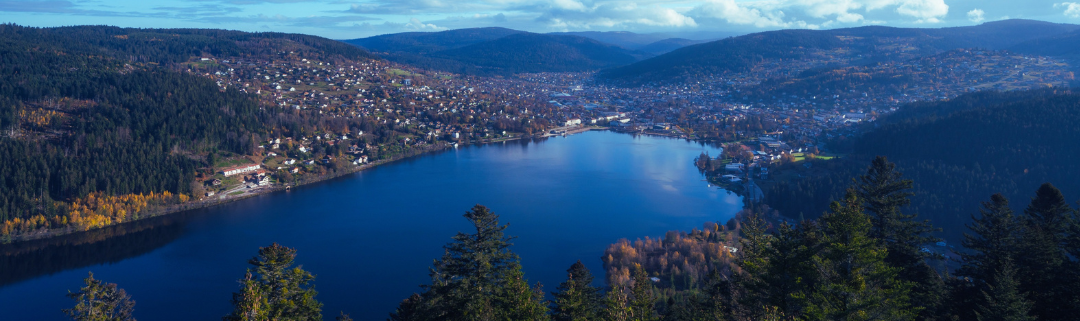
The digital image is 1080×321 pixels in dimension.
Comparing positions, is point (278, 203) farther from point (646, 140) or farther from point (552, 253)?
point (646, 140)

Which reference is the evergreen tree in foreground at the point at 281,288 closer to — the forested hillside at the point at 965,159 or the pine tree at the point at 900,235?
the pine tree at the point at 900,235

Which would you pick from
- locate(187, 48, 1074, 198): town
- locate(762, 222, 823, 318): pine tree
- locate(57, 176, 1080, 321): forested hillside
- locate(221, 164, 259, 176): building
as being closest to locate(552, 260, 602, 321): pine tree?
locate(57, 176, 1080, 321): forested hillside

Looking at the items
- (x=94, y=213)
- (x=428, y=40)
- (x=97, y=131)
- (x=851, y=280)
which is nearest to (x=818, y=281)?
(x=851, y=280)

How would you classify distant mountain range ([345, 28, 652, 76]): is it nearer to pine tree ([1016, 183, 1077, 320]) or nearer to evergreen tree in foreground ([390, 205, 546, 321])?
evergreen tree in foreground ([390, 205, 546, 321])

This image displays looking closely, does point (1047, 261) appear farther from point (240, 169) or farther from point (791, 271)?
point (240, 169)

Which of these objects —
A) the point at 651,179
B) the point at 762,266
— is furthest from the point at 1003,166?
the point at 762,266
